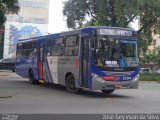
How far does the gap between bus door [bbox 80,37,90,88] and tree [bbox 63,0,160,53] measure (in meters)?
24.2

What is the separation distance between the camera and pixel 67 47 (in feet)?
68.6

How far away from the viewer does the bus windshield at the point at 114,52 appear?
61.4ft

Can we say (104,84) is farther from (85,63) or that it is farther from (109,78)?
(85,63)

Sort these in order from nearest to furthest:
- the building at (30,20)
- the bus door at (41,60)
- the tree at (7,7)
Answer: the tree at (7,7), the bus door at (41,60), the building at (30,20)

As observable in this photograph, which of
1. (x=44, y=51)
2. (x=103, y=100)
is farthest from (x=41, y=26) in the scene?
(x=103, y=100)

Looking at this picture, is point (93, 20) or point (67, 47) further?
point (93, 20)

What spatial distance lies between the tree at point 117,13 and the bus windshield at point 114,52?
78.3ft

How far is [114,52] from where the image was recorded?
62.1 ft

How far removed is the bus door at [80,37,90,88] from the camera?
62.4 ft

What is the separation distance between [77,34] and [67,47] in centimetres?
125

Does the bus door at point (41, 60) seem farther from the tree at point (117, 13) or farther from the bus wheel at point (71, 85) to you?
the tree at point (117, 13)

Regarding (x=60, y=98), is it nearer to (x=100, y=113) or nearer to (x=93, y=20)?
(x=100, y=113)

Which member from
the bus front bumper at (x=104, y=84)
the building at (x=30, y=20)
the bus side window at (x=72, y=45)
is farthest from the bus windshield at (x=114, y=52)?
the building at (x=30, y=20)

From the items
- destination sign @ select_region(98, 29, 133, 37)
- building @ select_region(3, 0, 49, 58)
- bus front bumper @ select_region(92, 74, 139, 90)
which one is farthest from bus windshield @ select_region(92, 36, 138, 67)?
building @ select_region(3, 0, 49, 58)
